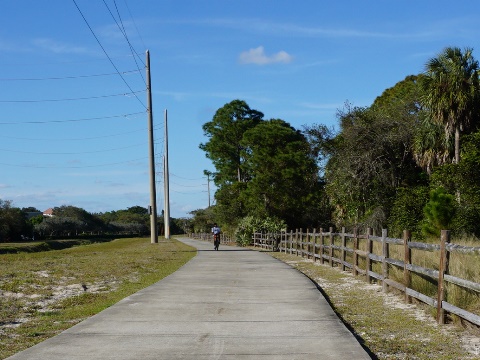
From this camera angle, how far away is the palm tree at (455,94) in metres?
31.6

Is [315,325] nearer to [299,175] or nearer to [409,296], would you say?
[409,296]

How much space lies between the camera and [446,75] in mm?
31938

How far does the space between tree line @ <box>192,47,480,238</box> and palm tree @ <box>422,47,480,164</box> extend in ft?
0.16

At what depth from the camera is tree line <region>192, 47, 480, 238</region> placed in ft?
99.8

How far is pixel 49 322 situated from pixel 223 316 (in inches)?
113

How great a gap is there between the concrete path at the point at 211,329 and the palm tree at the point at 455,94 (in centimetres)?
2012

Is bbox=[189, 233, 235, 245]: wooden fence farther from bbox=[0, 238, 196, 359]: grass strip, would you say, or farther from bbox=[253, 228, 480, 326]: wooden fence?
bbox=[0, 238, 196, 359]: grass strip

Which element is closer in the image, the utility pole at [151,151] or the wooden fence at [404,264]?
the wooden fence at [404,264]

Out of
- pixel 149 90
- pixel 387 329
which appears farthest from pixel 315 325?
pixel 149 90

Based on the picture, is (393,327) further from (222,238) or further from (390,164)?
(222,238)

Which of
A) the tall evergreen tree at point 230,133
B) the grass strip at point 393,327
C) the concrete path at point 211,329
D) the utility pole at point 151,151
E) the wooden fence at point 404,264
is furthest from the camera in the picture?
the tall evergreen tree at point 230,133

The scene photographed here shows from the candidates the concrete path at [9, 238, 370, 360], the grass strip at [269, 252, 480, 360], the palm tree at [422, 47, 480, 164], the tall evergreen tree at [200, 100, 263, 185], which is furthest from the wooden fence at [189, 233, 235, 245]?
the concrete path at [9, 238, 370, 360]

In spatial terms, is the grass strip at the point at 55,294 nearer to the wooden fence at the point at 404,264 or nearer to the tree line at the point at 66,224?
the wooden fence at the point at 404,264

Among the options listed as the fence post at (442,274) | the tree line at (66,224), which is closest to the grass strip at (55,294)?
the fence post at (442,274)
